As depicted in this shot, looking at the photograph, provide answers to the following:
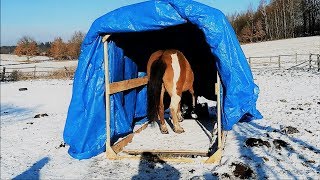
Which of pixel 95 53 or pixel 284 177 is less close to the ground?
pixel 95 53

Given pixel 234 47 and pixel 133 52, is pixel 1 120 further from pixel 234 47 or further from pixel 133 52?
pixel 234 47

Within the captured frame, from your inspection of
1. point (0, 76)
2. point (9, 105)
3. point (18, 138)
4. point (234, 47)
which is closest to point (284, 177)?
point (234, 47)

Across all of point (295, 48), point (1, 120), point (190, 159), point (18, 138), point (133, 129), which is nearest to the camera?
point (190, 159)

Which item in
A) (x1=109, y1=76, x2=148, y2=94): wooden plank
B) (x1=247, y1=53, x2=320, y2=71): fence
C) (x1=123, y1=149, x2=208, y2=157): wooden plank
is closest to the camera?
(x1=123, y1=149, x2=208, y2=157): wooden plank

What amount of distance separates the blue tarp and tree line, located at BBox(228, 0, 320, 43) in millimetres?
56796

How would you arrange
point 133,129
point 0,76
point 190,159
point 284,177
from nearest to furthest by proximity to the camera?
point 284,177 < point 190,159 < point 133,129 < point 0,76

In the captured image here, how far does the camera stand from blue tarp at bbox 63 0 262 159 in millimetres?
5133

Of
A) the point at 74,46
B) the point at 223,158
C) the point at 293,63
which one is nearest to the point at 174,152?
the point at 223,158

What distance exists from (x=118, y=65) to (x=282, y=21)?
61.7m

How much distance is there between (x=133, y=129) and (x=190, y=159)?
8.99 feet

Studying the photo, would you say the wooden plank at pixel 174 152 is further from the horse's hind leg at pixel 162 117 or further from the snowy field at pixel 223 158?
the horse's hind leg at pixel 162 117

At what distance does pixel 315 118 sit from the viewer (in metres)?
7.39

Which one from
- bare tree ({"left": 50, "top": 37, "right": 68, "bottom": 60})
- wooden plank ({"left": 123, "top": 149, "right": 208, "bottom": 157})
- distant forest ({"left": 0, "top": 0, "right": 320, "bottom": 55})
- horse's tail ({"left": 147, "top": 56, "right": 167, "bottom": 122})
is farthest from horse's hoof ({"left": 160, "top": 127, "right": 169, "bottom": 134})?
bare tree ({"left": 50, "top": 37, "right": 68, "bottom": 60})

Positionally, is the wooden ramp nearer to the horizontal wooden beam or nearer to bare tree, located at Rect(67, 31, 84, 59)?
the horizontal wooden beam
